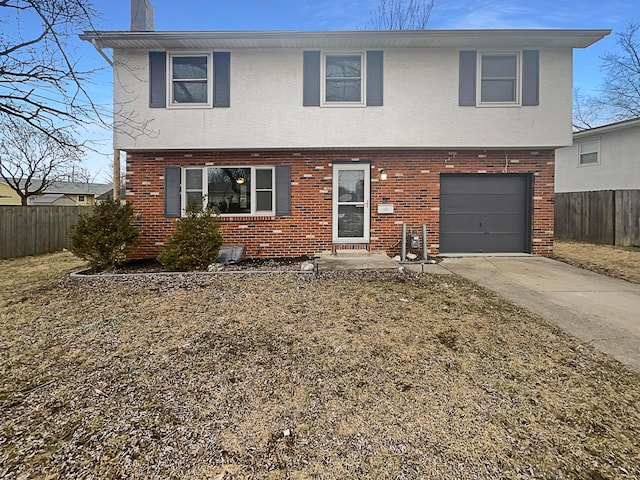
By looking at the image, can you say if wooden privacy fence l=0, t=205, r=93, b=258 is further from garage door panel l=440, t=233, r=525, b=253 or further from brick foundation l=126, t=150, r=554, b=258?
garage door panel l=440, t=233, r=525, b=253

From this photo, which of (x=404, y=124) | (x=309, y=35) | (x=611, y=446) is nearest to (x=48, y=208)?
(x=309, y=35)

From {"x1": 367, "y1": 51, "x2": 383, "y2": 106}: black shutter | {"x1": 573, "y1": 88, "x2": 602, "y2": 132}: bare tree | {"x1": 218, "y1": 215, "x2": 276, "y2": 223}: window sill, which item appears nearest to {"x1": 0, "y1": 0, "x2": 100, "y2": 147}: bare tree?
{"x1": 218, "y1": 215, "x2": 276, "y2": 223}: window sill

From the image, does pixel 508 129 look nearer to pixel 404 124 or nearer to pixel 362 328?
pixel 404 124

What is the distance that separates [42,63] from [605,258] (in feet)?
40.9

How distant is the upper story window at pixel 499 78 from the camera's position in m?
8.20

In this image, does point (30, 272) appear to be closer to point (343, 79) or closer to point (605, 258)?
point (343, 79)

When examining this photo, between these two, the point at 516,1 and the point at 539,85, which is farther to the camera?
the point at 516,1

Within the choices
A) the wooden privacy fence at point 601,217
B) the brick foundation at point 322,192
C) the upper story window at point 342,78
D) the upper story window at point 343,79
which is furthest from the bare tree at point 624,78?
the upper story window at point 343,79

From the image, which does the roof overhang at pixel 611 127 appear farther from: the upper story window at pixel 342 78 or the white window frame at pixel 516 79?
the upper story window at pixel 342 78

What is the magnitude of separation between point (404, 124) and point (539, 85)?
3274 mm

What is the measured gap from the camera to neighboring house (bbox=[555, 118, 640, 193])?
13.2 m

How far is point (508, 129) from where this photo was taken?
816 centimetres

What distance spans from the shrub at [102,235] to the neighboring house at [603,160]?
15364 millimetres

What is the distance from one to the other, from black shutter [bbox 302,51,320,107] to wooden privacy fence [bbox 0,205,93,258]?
7.24 metres
